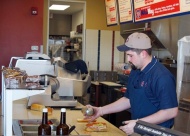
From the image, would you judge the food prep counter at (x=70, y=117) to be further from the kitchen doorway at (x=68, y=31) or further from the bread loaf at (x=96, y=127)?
the kitchen doorway at (x=68, y=31)

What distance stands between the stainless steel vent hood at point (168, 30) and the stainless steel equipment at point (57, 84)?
1191 mm

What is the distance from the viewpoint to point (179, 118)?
11.3ft

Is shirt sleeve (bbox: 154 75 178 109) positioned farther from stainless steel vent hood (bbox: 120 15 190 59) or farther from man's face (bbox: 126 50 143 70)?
stainless steel vent hood (bbox: 120 15 190 59)

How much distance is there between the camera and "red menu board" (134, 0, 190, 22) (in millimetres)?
3601

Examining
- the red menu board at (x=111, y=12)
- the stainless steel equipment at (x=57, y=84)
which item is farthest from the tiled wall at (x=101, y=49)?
the stainless steel equipment at (x=57, y=84)

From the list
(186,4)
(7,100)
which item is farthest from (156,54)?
(7,100)

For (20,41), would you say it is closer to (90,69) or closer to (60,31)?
(90,69)

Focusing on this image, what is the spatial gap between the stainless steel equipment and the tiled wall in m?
3.96

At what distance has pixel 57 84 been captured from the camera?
3.49 metres

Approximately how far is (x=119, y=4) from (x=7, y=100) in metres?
3.94

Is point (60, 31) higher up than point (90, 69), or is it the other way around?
point (60, 31)

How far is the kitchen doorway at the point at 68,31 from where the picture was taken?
8.62 metres

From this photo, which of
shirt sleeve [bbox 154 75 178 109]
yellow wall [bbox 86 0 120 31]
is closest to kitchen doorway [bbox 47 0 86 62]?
yellow wall [bbox 86 0 120 31]

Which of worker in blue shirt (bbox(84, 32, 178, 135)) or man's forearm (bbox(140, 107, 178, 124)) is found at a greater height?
worker in blue shirt (bbox(84, 32, 178, 135))
